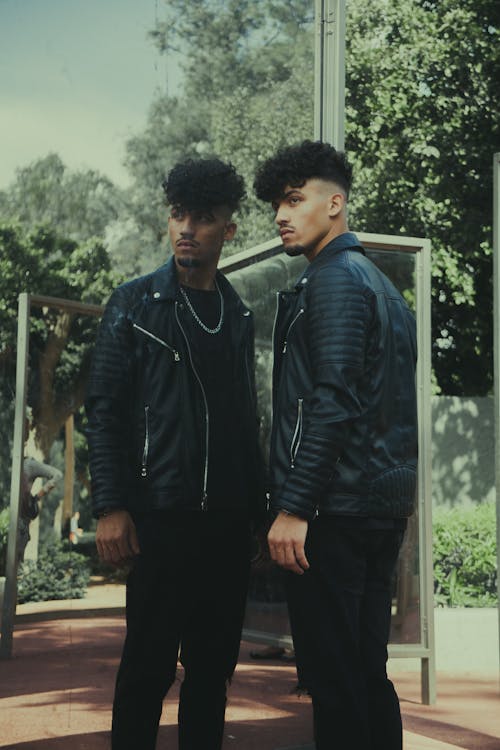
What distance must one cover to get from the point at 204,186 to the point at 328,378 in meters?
0.94

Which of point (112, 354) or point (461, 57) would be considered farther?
point (461, 57)

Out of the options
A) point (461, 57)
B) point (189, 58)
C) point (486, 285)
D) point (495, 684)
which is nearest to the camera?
point (189, 58)

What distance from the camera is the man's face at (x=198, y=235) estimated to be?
10.3 ft

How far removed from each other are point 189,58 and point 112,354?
4.09ft

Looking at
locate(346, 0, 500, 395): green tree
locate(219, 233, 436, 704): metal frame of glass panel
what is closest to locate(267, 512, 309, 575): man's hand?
locate(219, 233, 436, 704): metal frame of glass panel

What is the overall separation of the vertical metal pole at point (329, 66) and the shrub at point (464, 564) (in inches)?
236

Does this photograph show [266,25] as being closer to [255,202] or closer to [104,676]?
[255,202]

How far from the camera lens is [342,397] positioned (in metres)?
2.58

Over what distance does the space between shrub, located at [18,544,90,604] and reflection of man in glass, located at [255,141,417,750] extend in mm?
1358

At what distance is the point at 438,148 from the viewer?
13.8 m

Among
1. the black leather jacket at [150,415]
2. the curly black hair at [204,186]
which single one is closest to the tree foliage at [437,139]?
the curly black hair at [204,186]

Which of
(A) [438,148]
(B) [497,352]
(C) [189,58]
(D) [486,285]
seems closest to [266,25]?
(C) [189,58]

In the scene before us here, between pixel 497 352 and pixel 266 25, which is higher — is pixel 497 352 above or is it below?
below

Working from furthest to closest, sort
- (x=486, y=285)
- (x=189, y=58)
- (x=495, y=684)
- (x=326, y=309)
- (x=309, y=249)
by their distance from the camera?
1. (x=486, y=285)
2. (x=495, y=684)
3. (x=189, y=58)
4. (x=309, y=249)
5. (x=326, y=309)
